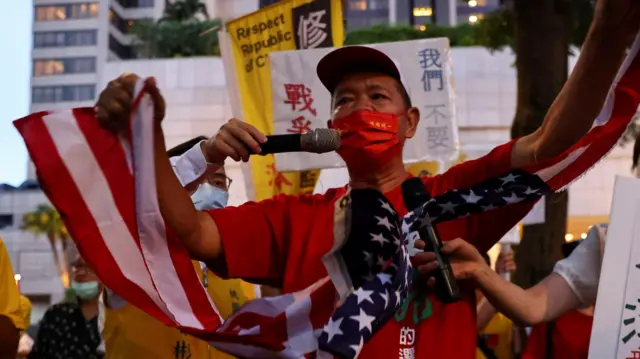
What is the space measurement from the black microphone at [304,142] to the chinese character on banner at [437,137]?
15.6 ft

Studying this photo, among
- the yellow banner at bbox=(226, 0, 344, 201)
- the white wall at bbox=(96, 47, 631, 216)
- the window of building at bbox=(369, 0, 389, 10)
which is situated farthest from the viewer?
the window of building at bbox=(369, 0, 389, 10)

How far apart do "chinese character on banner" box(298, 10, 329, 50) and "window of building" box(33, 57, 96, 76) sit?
207ft

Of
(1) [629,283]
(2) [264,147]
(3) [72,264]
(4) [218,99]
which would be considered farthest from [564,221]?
(4) [218,99]

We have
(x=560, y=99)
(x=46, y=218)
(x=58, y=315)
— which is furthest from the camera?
(x=46, y=218)

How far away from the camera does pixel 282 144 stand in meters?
2.25

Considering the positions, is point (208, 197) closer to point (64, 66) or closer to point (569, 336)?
point (569, 336)

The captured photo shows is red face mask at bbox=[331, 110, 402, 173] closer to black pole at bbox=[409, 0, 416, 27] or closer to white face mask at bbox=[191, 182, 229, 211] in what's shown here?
white face mask at bbox=[191, 182, 229, 211]

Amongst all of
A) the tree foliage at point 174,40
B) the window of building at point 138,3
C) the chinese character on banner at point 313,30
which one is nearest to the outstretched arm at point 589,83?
the chinese character on banner at point 313,30

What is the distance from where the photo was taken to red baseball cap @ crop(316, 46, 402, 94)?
2.63 metres

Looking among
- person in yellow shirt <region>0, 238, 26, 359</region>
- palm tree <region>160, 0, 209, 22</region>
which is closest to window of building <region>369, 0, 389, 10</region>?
palm tree <region>160, 0, 209, 22</region>

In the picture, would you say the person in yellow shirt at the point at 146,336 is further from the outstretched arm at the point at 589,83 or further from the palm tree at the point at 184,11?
the palm tree at the point at 184,11

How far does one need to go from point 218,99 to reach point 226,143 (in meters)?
31.4

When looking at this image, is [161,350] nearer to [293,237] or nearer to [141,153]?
[293,237]

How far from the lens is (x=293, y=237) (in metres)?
2.55
